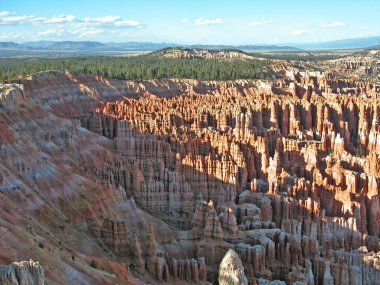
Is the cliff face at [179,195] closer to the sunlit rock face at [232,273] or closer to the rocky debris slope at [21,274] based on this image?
the sunlit rock face at [232,273]

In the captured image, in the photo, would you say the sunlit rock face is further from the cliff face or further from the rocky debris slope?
the rocky debris slope

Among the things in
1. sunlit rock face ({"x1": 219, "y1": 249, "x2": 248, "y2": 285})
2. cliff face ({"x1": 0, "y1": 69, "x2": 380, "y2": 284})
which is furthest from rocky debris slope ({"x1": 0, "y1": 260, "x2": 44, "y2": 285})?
sunlit rock face ({"x1": 219, "y1": 249, "x2": 248, "y2": 285})

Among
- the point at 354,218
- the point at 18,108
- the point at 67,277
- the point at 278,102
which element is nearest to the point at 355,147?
the point at 278,102

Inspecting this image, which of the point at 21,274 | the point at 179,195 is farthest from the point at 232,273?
the point at 179,195

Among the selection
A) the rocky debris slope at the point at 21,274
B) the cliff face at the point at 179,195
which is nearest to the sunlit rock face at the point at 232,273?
the cliff face at the point at 179,195

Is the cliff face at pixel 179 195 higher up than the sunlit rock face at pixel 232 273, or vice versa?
the sunlit rock face at pixel 232 273

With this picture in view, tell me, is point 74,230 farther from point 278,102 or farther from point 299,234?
point 278,102
